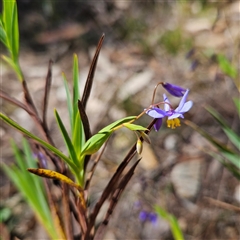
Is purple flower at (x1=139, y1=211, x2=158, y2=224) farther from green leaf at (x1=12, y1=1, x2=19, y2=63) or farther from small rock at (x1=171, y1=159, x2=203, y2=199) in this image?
green leaf at (x1=12, y1=1, x2=19, y2=63)

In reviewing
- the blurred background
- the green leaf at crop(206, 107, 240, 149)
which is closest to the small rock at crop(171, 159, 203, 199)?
the blurred background

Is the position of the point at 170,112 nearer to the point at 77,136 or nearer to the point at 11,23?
the point at 77,136

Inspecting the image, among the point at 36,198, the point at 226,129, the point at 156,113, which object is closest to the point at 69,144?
the point at 156,113

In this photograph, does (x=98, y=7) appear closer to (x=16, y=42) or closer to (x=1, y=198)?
(x=1, y=198)

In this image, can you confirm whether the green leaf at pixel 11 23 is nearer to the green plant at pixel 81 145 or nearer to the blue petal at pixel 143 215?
the green plant at pixel 81 145

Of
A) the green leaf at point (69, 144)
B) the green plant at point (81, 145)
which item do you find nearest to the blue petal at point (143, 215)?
the green plant at point (81, 145)

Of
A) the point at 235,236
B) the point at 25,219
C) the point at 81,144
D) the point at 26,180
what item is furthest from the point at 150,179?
the point at 81,144
